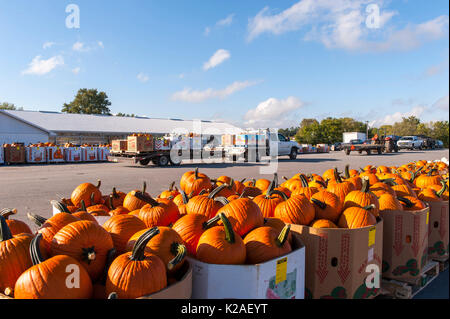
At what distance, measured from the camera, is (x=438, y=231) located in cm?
427

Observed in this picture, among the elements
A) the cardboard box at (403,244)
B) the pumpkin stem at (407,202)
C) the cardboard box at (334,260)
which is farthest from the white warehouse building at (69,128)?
the cardboard box at (334,260)

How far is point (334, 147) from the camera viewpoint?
1914 inches

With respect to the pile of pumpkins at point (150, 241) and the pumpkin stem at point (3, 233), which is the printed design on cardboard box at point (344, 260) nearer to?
the pile of pumpkins at point (150, 241)

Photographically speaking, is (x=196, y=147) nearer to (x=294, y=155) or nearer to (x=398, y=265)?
(x=294, y=155)

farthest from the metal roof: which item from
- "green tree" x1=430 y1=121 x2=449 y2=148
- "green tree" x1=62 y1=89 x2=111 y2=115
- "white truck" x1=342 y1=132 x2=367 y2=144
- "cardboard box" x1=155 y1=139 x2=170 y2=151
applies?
"green tree" x1=430 y1=121 x2=449 y2=148

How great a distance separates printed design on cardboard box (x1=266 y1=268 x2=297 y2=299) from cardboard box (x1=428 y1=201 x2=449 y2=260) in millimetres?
2789

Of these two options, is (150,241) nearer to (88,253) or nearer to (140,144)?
(88,253)

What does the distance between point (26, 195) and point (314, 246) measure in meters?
8.14

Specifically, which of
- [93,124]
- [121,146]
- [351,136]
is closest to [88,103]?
[93,124]

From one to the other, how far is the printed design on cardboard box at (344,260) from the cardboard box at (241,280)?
2.36 feet

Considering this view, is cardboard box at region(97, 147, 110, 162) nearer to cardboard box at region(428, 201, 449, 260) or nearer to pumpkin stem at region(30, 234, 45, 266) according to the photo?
cardboard box at region(428, 201, 449, 260)

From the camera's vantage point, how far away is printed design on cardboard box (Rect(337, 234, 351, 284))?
2.79m

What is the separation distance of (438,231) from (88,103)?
256 ft

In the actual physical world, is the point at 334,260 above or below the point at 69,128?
below
